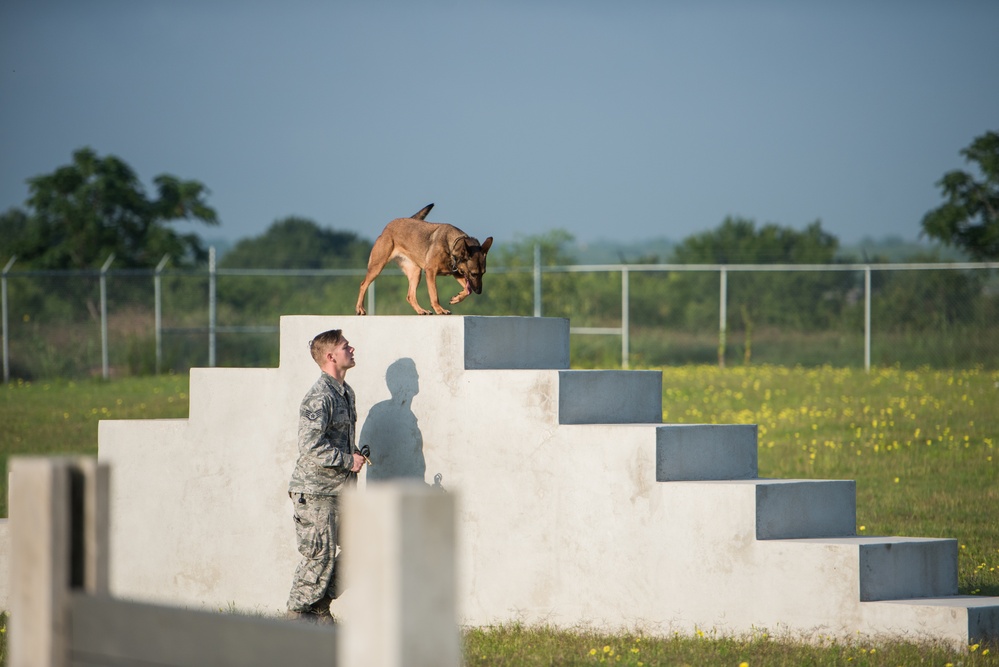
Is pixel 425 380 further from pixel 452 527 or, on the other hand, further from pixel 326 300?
pixel 326 300

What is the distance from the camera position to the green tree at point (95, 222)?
3167cm

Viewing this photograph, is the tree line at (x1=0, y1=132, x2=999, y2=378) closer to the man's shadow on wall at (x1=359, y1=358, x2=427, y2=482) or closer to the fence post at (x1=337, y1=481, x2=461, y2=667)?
the man's shadow on wall at (x1=359, y1=358, x2=427, y2=482)

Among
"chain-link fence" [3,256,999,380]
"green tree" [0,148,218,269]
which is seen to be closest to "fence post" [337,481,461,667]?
"chain-link fence" [3,256,999,380]

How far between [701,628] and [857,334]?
19.9 meters

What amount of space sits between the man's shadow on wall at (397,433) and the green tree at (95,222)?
25.4 m

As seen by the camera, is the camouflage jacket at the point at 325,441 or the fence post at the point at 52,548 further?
the camouflage jacket at the point at 325,441

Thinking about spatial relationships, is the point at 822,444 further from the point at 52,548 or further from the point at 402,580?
the point at 402,580

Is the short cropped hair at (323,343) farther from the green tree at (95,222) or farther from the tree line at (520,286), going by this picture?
the green tree at (95,222)

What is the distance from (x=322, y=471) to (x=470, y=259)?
5.45 feet

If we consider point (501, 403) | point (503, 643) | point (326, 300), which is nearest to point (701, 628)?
point (503, 643)

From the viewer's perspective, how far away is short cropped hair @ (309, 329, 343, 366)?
7.58m

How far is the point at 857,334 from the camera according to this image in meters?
26.1

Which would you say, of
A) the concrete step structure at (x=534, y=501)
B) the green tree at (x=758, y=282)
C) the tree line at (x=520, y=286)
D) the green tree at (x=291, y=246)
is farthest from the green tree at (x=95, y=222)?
the concrete step structure at (x=534, y=501)

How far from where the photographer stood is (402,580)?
9.11ft
